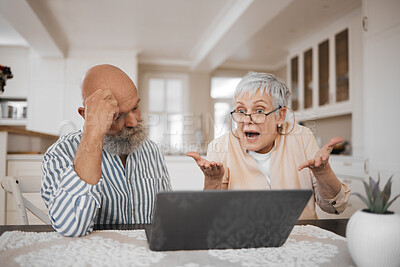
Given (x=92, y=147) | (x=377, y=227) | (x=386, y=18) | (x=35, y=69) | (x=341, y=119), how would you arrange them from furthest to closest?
(x=35, y=69), (x=341, y=119), (x=386, y=18), (x=92, y=147), (x=377, y=227)

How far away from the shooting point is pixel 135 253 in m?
0.70

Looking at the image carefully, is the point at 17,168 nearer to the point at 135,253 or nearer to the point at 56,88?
the point at 135,253

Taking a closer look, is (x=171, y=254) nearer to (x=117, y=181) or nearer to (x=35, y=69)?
(x=117, y=181)

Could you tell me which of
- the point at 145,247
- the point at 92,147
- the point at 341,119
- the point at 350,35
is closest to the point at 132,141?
the point at 92,147

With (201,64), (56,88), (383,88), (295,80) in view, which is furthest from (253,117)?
(56,88)

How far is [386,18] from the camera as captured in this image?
2615mm

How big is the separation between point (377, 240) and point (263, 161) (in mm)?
792

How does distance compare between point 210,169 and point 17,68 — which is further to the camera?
point 17,68

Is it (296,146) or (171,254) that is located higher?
(296,146)

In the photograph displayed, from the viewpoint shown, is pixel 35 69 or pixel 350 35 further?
pixel 35 69

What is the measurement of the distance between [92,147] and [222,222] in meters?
0.44

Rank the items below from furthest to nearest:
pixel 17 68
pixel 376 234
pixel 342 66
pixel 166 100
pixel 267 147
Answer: pixel 166 100
pixel 17 68
pixel 342 66
pixel 267 147
pixel 376 234

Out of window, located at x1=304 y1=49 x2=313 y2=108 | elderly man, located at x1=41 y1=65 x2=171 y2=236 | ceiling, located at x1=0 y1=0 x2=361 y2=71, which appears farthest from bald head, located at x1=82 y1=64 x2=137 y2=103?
window, located at x1=304 y1=49 x2=313 y2=108

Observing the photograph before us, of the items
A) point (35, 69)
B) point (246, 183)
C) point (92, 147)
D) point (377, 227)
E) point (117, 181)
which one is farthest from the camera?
point (35, 69)
